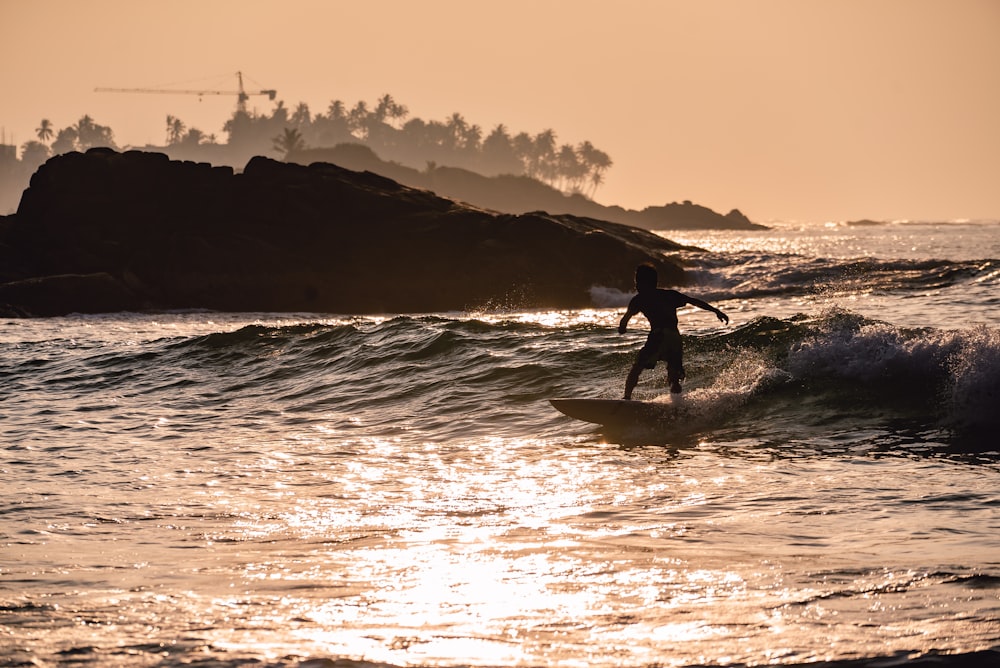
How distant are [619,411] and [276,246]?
2862 cm

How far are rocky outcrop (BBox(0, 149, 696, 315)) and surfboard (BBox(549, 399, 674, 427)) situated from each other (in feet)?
78.1

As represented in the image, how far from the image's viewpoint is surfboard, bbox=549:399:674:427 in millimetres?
12836

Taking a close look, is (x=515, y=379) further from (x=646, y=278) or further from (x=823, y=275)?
(x=823, y=275)

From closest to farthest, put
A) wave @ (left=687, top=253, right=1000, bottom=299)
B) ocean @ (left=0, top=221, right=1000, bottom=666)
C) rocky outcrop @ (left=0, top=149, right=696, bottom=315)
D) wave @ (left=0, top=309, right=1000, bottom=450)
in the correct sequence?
1. ocean @ (left=0, top=221, right=1000, bottom=666)
2. wave @ (left=0, top=309, right=1000, bottom=450)
3. wave @ (left=687, top=253, right=1000, bottom=299)
4. rocky outcrop @ (left=0, top=149, right=696, bottom=315)

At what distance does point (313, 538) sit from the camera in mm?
7926

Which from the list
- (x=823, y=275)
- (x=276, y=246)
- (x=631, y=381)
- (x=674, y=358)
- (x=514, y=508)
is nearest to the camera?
(x=514, y=508)

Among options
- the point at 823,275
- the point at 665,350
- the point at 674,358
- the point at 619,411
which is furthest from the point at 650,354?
the point at 823,275

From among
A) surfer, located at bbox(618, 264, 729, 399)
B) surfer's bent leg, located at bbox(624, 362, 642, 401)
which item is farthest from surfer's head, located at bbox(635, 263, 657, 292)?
surfer's bent leg, located at bbox(624, 362, 642, 401)

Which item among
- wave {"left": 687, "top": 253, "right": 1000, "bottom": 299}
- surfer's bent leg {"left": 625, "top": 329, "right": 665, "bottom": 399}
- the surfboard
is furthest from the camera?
wave {"left": 687, "top": 253, "right": 1000, "bottom": 299}

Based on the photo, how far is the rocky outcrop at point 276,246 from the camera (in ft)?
123

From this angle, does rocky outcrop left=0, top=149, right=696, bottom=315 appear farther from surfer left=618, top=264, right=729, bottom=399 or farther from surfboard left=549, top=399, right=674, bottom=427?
surfboard left=549, top=399, right=674, bottom=427

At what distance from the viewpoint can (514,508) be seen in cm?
887

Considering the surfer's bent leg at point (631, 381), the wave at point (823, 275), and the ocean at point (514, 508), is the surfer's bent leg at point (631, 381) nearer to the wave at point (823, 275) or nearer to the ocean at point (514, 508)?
the ocean at point (514, 508)

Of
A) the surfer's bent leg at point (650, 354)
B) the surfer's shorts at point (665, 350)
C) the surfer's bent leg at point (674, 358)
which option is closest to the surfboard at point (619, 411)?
the surfer's bent leg at point (650, 354)
